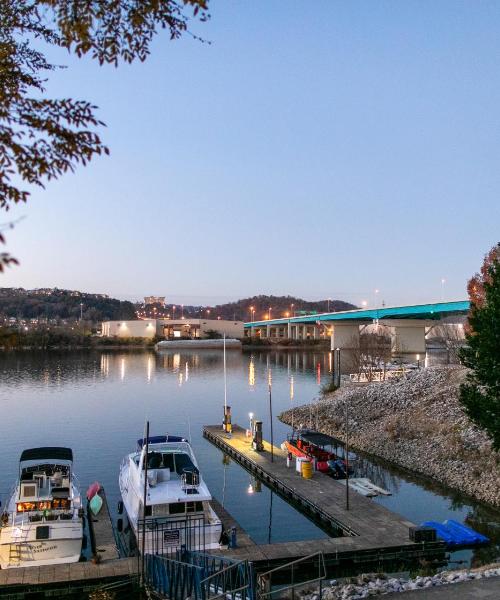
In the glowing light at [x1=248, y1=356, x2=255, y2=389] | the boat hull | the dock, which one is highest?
the boat hull

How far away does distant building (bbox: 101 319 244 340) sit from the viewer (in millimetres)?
178375

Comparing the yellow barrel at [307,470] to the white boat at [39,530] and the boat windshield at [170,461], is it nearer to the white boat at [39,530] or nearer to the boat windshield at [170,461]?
the boat windshield at [170,461]

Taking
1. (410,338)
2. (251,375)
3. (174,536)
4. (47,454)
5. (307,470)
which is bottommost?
(251,375)

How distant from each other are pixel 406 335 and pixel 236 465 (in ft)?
281

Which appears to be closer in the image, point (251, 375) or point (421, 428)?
point (421, 428)

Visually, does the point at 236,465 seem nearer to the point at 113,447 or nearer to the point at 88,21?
the point at 113,447

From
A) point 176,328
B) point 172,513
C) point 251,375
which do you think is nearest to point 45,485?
point 172,513

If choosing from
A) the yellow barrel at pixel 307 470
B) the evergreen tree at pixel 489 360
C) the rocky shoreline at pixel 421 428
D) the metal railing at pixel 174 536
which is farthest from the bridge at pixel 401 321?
the metal railing at pixel 174 536

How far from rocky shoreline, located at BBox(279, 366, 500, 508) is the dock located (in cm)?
639

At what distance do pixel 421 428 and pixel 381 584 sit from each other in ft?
72.3

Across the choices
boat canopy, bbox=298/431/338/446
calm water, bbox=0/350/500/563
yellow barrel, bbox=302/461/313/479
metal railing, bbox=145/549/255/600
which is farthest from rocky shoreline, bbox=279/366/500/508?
metal railing, bbox=145/549/255/600

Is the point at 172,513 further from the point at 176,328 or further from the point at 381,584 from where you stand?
the point at 176,328

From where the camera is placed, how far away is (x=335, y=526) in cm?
2177

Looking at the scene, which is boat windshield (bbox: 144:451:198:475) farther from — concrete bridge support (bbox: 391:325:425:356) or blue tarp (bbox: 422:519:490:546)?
concrete bridge support (bbox: 391:325:425:356)
